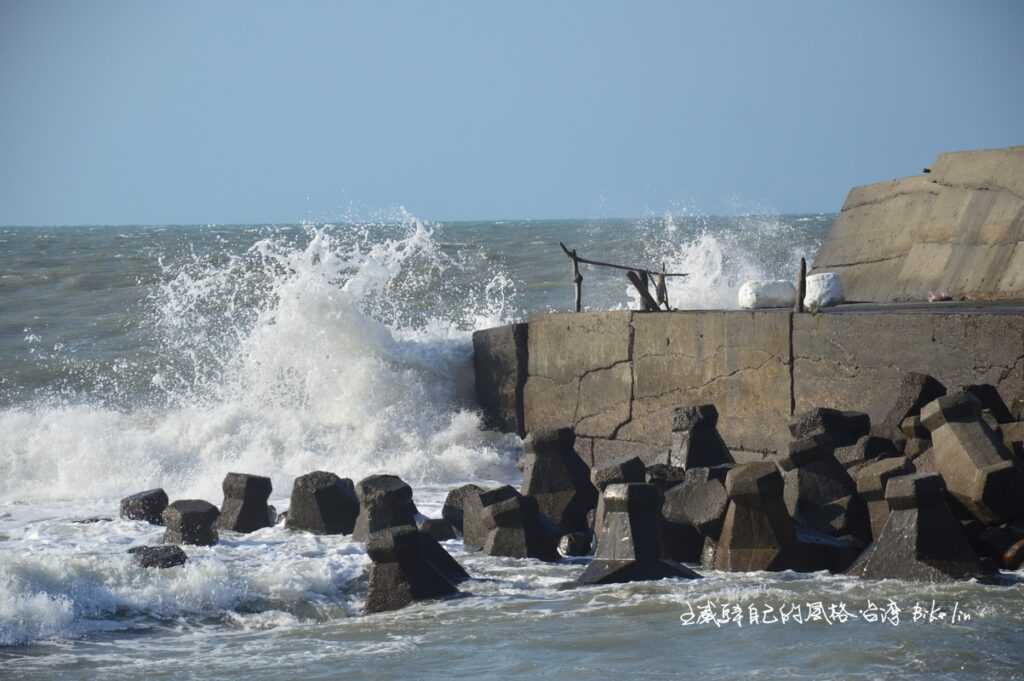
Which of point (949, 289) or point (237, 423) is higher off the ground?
point (949, 289)

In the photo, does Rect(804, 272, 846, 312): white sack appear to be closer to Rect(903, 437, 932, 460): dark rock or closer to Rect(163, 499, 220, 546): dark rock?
Rect(903, 437, 932, 460): dark rock

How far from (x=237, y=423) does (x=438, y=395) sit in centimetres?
178

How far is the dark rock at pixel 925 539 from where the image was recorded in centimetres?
621

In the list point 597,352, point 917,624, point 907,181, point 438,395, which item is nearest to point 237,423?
point 438,395

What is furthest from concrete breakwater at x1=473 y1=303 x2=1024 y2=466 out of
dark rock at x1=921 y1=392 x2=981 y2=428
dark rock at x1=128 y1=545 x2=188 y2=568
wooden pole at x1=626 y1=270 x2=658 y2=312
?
dark rock at x1=128 y1=545 x2=188 y2=568

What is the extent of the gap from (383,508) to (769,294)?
13.4 ft

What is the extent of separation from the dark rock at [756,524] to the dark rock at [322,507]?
8.04 ft

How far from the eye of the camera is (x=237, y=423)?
39.4ft

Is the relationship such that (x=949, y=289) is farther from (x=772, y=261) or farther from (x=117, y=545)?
(x=772, y=261)

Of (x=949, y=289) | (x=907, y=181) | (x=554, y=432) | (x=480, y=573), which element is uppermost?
(x=907, y=181)

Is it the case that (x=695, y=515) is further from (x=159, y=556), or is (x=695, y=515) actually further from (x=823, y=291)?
(x=823, y=291)

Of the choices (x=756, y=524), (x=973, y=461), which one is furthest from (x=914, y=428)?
(x=756, y=524)

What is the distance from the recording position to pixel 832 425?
8.09m

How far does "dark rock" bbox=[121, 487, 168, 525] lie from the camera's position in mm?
8727
